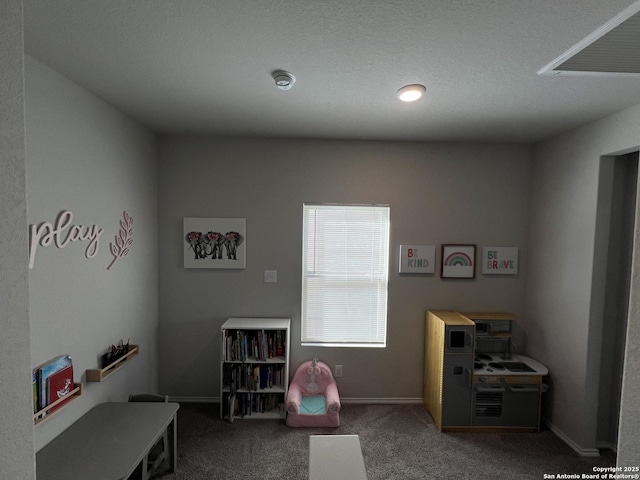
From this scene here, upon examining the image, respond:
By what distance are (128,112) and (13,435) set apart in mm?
2516

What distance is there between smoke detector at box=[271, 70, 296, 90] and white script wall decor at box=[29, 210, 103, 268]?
1507 mm

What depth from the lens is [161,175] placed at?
3.16 metres

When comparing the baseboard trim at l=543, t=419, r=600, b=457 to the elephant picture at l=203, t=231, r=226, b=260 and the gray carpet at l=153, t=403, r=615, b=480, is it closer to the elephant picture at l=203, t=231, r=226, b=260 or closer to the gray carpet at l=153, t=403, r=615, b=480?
the gray carpet at l=153, t=403, r=615, b=480

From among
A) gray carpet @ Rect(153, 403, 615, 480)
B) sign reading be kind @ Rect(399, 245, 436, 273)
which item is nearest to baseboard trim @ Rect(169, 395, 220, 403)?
gray carpet @ Rect(153, 403, 615, 480)

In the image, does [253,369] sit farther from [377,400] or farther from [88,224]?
[88,224]

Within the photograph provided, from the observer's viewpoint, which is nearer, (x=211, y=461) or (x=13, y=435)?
(x=13, y=435)

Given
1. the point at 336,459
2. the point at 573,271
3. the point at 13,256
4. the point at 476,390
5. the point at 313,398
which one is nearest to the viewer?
the point at 13,256

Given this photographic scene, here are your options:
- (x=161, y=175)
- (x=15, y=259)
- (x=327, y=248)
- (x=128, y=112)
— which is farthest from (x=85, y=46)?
(x=327, y=248)

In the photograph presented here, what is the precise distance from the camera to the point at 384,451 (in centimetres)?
258

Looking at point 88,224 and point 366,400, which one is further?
point 366,400

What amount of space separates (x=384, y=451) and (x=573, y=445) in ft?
5.16

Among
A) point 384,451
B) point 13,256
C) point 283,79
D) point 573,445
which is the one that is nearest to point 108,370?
point 13,256

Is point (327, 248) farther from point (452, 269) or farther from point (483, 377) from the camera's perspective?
point (483, 377)

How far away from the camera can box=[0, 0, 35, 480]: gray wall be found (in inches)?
25.7
